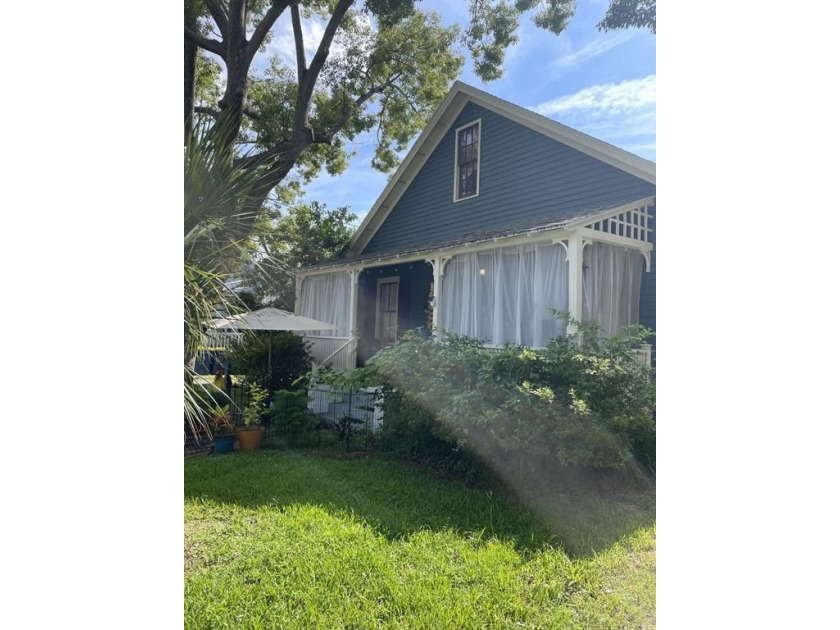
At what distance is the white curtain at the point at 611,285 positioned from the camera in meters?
3.48

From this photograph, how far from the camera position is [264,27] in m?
2.54

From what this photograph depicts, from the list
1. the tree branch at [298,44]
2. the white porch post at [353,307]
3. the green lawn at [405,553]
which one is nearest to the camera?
the green lawn at [405,553]

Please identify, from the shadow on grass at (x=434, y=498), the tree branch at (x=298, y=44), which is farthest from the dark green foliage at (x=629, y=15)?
the shadow on grass at (x=434, y=498)

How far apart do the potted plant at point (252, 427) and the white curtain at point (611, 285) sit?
2420 mm

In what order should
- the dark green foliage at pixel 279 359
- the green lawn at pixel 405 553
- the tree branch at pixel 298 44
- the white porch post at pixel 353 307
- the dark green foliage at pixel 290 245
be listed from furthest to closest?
the white porch post at pixel 353 307, the dark green foliage at pixel 279 359, the tree branch at pixel 298 44, the dark green foliage at pixel 290 245, the green lawn at pixel 405 553

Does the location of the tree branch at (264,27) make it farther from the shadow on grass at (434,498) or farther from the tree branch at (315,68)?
the shadow on grass at (434,498)

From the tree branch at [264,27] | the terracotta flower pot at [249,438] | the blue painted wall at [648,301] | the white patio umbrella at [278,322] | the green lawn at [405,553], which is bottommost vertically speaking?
the green lawn at [405,553]

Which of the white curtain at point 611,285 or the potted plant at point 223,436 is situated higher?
the white curtain at point 611,285

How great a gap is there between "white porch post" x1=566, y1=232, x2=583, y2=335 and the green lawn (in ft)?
4.08

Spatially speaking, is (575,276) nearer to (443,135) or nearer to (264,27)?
(264,27)

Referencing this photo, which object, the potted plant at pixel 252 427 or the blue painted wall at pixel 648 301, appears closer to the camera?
the potted plant at pixel 252 427

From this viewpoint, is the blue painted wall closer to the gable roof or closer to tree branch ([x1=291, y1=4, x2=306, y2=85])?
the gable roof
